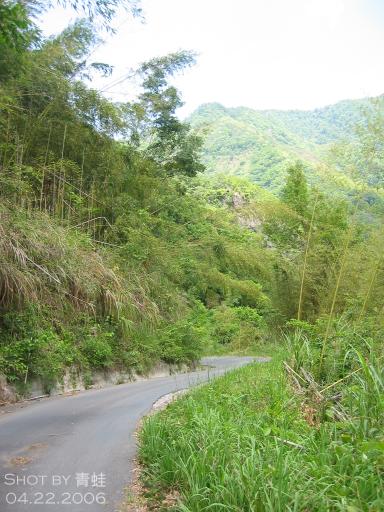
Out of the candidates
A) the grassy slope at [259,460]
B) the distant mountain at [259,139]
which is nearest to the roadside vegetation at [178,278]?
the grassy slope at [259,460]

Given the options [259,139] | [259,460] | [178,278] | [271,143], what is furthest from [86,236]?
[259,139]

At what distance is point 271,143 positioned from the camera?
249 ft

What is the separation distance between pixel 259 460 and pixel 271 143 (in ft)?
247

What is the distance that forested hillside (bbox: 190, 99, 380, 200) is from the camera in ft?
21.6

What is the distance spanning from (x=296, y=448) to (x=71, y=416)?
4.53 metres

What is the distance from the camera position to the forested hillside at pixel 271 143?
6582 mm

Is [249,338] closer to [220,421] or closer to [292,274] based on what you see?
[292,274]

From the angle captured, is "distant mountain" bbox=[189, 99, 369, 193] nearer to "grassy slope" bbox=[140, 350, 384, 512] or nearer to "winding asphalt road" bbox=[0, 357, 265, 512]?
"winding asphalt road" bbox=[0, 357, 265, 512]

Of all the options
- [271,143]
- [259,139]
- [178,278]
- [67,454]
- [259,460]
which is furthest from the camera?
[259,139]

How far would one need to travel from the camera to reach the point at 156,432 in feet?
Result: 18.7

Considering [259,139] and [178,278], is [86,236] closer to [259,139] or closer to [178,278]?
[178,278]

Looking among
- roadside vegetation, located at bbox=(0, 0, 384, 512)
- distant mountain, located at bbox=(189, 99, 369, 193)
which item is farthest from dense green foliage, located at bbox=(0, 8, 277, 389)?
distant mountain, located at bbox=(189, 99, 369, 193)

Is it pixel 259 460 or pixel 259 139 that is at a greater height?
pixel 259 139

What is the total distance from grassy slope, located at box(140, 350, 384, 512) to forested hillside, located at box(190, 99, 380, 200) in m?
2.92
